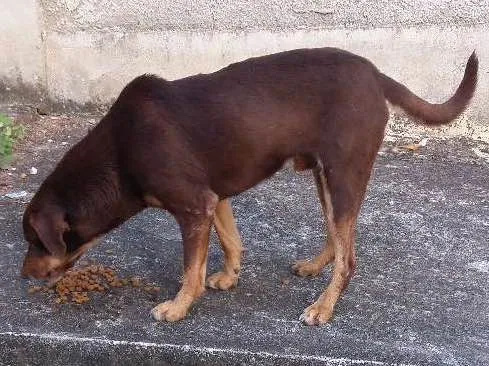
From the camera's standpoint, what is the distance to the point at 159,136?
11.9 feet

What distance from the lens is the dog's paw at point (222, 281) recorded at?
4043 mm

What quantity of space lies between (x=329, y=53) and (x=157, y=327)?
1486mm

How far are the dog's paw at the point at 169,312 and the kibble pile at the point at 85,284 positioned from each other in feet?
0.81

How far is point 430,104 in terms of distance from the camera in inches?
155

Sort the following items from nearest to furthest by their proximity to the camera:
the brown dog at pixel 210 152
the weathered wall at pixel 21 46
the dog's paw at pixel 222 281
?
the brown dog at pixel 210 152
the dog's paw at pixel 222 281
the weathered wall at pixel 21 46

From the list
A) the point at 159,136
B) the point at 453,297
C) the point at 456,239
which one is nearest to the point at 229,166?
the point at 159,136

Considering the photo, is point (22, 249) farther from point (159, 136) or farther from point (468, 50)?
point (468, 50)

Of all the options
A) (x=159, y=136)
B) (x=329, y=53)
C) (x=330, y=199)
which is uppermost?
(x=329, y=53)

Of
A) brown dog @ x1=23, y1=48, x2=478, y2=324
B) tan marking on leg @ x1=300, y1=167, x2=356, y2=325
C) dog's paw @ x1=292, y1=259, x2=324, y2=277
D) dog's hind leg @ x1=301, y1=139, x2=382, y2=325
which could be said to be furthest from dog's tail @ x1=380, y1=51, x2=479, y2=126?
dog's paw @ x1=292, y1=259, x2=324, y2=277

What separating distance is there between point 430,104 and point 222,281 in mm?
1337

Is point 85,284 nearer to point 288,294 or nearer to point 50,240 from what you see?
point 50,240

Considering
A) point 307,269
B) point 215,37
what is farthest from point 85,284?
point 215,37

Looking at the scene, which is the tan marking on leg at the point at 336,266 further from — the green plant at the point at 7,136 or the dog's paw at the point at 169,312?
the green plant at the point at 7,136

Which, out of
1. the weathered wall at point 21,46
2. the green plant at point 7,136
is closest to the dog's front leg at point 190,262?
the green plant at point 7,136
